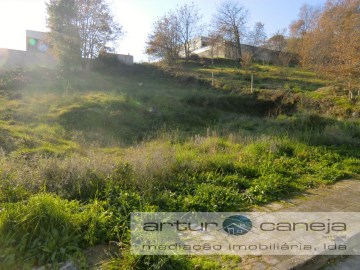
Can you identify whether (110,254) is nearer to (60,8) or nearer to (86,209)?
(86,209)

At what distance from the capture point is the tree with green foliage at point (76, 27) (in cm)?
2191

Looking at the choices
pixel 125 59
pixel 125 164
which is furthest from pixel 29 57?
pixel 125 164

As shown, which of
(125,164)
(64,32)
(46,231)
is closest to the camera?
(46,231)

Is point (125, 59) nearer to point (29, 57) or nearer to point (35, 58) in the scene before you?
point (35, 58)

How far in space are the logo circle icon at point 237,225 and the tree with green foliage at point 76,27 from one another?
21.2 m

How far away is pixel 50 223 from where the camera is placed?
299 centimetres

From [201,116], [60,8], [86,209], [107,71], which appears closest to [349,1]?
[201,116]

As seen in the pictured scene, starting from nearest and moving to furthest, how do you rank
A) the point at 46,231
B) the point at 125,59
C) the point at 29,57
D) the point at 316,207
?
the point at 46,231
the point at 316,207
the point at 29,57
the point at 125,59

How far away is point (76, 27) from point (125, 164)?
69.0 feet

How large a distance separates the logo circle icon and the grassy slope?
32cm

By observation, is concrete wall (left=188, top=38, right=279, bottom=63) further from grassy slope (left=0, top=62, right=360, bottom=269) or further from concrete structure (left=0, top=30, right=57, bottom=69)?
grassy slope (left=0, top=62, right=360, bottom=269)

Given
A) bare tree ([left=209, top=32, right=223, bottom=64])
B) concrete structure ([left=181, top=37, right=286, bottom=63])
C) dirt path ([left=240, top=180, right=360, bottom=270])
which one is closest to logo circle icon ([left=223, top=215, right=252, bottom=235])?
dirt path ([left=240, top=180, right=360, bottom=270])

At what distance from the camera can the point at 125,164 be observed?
4633mm

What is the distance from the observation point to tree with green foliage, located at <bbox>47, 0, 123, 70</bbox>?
71.9 ft
